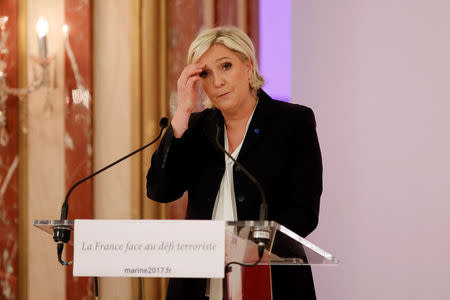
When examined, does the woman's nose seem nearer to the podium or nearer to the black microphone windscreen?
the black microphone windscreen

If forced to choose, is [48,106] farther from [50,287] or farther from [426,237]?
[426,237]

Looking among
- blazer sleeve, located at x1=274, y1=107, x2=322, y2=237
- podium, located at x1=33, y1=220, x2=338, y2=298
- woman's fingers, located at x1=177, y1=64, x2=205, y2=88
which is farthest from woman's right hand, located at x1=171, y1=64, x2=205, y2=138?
podium, located at x1=33, y1=220, x2=338, y2=298

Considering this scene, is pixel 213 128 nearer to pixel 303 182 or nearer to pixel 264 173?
pixel 264 173

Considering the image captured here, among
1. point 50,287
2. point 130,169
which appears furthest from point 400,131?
point 50,287

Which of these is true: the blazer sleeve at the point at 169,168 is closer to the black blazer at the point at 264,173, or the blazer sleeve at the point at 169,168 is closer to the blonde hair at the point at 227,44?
the black blazer at the point at 264,173

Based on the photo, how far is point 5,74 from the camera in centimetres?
342

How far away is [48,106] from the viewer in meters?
3.44

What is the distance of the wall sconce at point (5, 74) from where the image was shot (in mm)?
3355

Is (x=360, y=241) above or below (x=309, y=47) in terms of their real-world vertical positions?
below

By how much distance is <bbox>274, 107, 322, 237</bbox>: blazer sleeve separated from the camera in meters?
2.12

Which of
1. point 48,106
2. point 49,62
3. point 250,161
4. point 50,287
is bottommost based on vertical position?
point 50,287

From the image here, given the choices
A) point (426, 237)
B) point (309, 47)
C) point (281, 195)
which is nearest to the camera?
point (281, 195)

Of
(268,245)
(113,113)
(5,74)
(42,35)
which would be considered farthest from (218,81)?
(5,74)

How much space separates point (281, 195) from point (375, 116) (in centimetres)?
146
